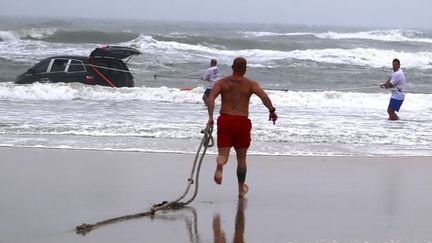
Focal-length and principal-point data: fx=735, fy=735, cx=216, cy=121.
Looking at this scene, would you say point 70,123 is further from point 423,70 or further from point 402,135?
point 423,70

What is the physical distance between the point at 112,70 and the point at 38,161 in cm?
1092

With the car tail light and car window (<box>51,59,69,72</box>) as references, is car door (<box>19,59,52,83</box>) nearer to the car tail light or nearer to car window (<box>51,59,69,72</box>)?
car window (<box>51,59,69,72</box>)

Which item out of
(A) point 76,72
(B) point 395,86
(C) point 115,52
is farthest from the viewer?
(A) point 76,72

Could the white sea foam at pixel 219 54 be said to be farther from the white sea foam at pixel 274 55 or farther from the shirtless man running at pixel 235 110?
the shirtless man running at pixel 235 110

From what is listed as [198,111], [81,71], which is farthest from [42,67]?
[198,111]

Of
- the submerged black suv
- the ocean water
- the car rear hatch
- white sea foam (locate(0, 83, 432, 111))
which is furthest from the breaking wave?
the car rear hatch

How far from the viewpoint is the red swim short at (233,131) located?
7824 mm

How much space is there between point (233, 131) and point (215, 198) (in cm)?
83

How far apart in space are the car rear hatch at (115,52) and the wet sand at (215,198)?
867 centimetres

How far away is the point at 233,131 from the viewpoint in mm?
7840

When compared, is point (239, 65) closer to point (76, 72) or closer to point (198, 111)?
point (198, 111)

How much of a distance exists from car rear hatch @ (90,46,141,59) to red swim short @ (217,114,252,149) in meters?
11.7

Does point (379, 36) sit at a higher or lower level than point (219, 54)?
lower

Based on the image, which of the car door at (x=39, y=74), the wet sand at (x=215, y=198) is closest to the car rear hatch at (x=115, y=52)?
the car door at (x=39, y=74)
